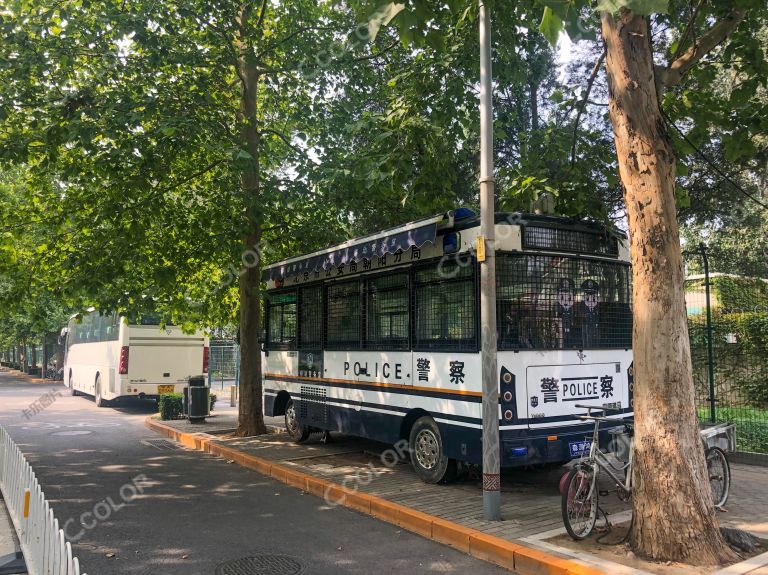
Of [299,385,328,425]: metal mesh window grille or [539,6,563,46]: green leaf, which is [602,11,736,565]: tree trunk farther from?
[299,385,328,425]: metal mesh window grille

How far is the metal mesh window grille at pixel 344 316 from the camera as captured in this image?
30.7 ft

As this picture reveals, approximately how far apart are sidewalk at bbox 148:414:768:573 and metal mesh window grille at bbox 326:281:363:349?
1881mm

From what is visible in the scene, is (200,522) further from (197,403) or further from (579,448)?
(197,403)

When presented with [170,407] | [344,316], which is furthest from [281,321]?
[170,407]

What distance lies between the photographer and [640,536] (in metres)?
5.02

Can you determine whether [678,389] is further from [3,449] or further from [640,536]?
[3,449]

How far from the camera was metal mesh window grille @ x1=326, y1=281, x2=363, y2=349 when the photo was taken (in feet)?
30.7

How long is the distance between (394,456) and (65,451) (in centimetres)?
637

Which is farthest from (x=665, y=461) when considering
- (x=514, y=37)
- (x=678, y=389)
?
(x=514, y=37)

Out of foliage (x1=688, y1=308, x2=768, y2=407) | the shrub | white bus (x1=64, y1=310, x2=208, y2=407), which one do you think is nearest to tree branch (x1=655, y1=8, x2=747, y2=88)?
foliage (x1=688, y1=308, x2=768, y2=407)

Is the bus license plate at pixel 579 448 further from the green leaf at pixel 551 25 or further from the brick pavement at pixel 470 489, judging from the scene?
the green leaf at pixel 551 25

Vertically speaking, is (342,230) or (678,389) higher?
(342,230)

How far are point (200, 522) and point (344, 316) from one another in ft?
13.0

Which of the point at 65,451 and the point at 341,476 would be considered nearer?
the point at 341,476
